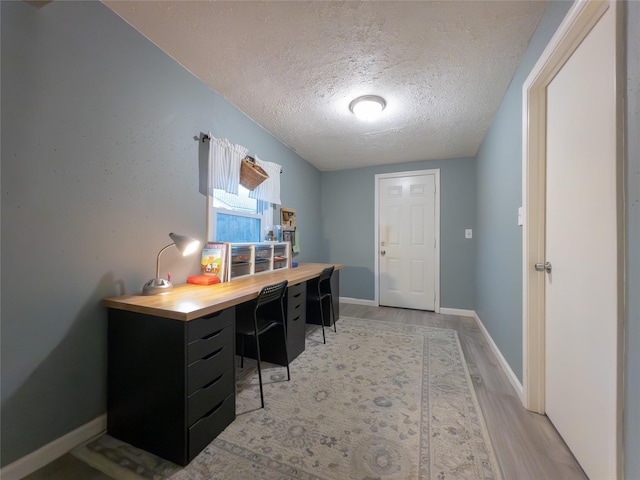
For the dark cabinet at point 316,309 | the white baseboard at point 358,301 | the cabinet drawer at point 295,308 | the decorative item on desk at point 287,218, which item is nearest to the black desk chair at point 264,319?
the cabinet drawer at point 295,308

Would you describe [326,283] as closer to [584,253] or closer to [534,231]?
[534,231]

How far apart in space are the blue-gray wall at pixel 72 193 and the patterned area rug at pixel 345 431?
16.0 inches

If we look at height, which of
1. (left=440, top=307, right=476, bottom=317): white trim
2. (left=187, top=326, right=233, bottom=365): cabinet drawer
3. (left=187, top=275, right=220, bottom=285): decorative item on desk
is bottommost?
(left=440, top=307, right=476, bottom=317): white trim

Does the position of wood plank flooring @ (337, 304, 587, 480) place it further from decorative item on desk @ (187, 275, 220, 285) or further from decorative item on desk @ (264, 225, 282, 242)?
decorative item on desk @ (264, 225, 282, 242)

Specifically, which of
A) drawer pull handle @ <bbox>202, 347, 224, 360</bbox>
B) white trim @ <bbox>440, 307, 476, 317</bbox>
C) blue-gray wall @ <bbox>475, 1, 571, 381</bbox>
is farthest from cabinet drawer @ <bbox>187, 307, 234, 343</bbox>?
white trim @ <bbox>440, 307, 476, 317</bbox>

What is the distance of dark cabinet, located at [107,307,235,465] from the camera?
3.85ft

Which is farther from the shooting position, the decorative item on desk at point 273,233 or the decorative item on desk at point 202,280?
the decorative item on desk at point 273,233

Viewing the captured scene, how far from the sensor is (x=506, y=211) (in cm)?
204

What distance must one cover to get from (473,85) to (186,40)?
2157 mm

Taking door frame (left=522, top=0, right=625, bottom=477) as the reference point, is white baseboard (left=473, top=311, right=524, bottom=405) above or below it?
below

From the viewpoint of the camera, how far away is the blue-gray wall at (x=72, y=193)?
1.08 meters

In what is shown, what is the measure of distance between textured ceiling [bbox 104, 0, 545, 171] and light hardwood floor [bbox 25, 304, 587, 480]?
92.2 inches

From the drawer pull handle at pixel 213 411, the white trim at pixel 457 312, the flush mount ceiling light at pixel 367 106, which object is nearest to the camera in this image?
the drawer pull handle at pixel 213 411

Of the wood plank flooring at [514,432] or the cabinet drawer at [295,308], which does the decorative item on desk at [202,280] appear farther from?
the wood plank flooring at [514,432]
